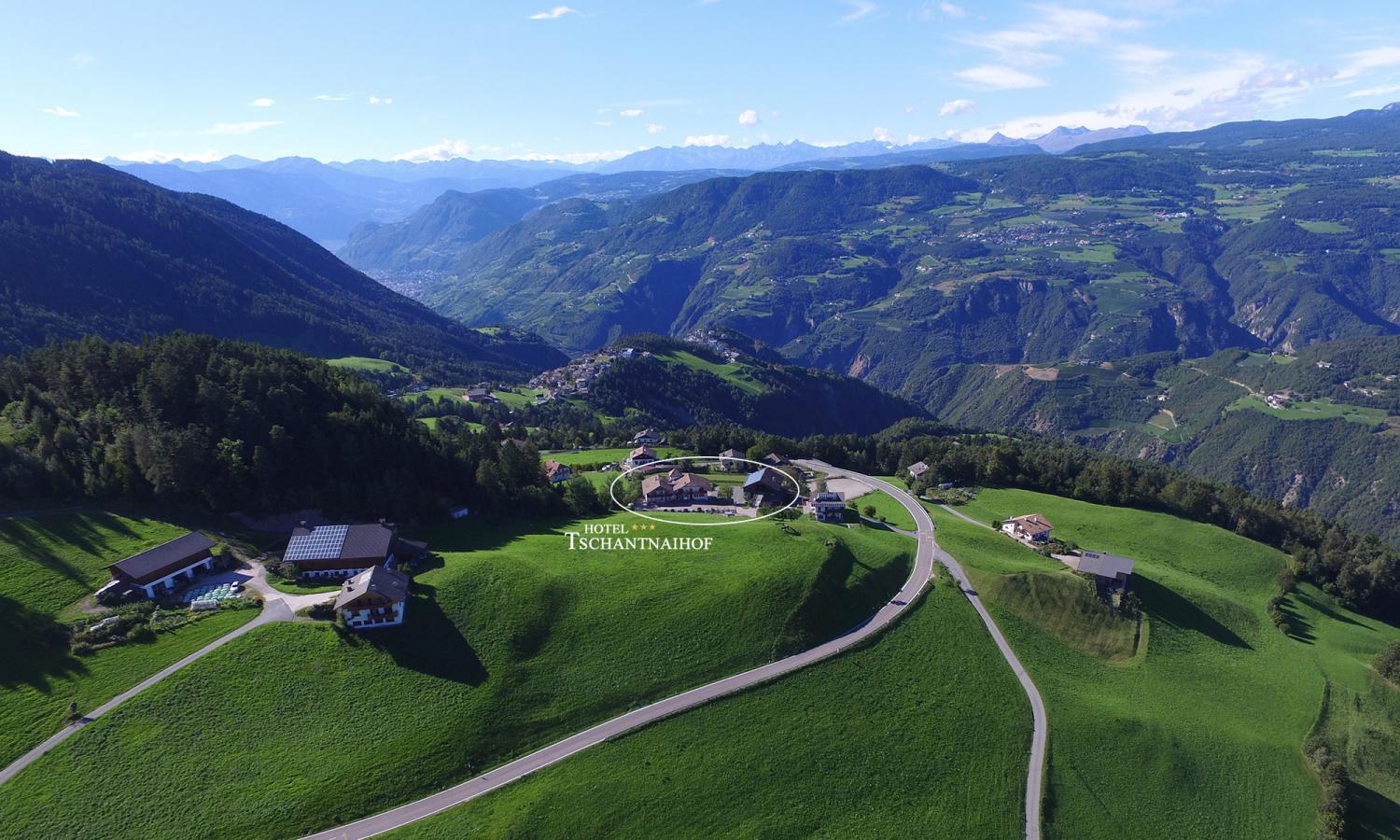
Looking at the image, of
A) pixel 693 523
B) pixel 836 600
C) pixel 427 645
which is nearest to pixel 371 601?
pixel 427 645

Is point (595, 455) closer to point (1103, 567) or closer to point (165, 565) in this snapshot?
point (165, 565)

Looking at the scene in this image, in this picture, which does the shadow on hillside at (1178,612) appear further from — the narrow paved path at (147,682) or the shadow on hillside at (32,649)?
the shadow on hillside at (32,649)

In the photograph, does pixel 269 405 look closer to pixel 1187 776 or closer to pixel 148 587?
pixel 148 587

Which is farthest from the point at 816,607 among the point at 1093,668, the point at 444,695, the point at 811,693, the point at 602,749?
the point at 444,695

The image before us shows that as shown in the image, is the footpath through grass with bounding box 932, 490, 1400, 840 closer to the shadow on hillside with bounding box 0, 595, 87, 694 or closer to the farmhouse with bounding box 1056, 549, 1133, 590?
the farmhouse with bounding box 1056, 549, 1133, 590

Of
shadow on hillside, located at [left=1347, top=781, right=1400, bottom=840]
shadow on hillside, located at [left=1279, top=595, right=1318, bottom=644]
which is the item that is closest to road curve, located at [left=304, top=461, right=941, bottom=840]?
shadow on hillside, located at [left=1347, top=781, right=1400, bottom=840]
